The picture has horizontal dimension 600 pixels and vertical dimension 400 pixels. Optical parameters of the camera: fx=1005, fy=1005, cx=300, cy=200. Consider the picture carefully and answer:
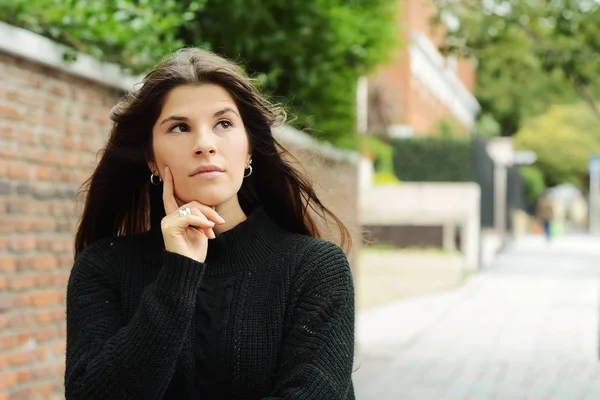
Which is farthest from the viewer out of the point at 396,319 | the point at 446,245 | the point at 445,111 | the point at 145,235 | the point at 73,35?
the point at 445,111

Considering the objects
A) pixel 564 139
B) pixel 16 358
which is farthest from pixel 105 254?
pixel 564 139

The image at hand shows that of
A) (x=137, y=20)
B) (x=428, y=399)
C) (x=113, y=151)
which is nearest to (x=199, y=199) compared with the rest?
(x=113, y=151)

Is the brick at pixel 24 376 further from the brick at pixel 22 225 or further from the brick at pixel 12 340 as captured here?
the brick at pixel 22 225

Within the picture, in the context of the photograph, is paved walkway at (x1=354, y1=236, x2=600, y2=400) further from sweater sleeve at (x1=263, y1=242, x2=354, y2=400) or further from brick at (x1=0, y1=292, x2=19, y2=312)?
sweater sleeve at (x1=263, y1=242, x2=354, y2=400)

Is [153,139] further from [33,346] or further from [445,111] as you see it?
[445,111]

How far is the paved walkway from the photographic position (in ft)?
27.1

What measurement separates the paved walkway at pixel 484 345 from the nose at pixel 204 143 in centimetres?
585

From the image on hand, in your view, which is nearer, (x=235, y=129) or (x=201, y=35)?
(x=235, y=129)

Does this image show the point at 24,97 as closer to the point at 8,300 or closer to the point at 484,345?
the point at 8,300

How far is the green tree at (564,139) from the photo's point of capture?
214ft

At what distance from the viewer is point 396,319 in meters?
13.5

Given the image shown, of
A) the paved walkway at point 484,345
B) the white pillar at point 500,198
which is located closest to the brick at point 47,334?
the paved walkway at point 484,345

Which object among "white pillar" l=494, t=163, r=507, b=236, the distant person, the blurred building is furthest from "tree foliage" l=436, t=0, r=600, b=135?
the distant person

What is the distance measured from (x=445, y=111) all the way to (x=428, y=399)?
46.4 metres
